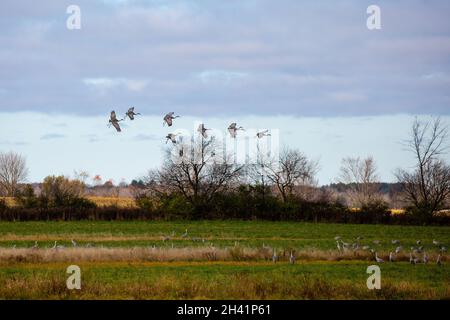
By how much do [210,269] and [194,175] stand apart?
5062 cm

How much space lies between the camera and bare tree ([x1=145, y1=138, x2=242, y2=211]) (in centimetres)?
7488

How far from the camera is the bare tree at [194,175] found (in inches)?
2948

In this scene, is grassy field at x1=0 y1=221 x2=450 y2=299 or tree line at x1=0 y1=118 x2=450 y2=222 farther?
tree line at x1=0 y1=118 x2=450 y2=222

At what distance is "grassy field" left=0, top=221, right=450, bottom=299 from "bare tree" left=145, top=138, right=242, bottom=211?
2686cm

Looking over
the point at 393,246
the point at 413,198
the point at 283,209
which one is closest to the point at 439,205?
the point at 413,198

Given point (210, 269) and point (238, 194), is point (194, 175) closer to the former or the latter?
point (238, 194)

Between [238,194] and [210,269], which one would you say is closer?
[210,269]

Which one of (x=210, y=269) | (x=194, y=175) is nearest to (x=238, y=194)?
(x=194, y=175)

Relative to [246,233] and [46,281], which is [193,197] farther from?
[46,281]

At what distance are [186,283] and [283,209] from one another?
4867 centimetres

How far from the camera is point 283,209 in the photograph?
68375 millimetres

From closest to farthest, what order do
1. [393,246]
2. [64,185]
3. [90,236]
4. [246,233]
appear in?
[393,246], [90,236], [246,233], [64,185]

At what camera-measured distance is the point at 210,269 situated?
25.9 metres
